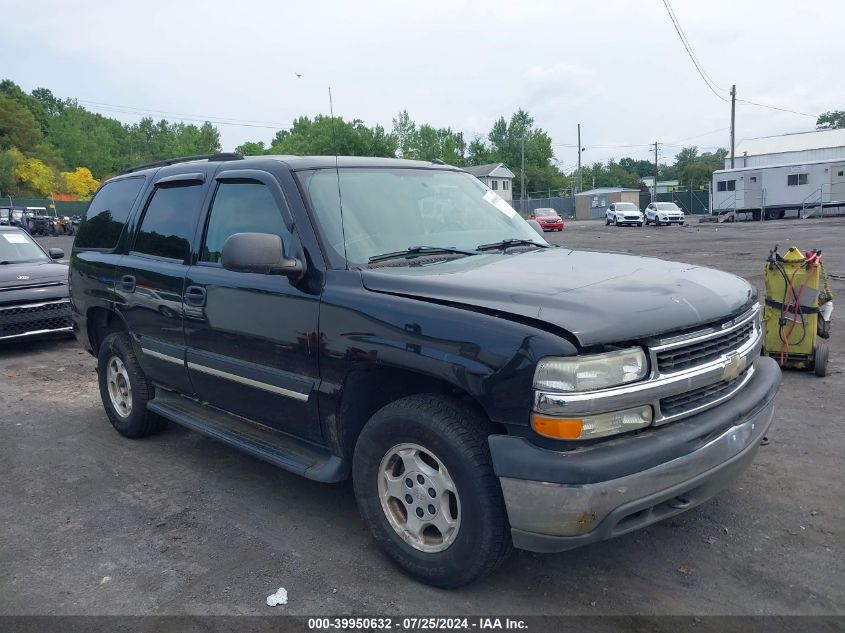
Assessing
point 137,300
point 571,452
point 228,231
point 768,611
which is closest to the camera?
point 571,452

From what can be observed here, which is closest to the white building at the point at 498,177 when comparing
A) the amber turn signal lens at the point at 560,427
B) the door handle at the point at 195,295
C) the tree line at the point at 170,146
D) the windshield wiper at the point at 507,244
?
the tree line at the point at 170,146

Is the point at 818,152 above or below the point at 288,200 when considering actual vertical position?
above

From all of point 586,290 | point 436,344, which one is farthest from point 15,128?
point 586,290

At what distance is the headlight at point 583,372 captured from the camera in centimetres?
258

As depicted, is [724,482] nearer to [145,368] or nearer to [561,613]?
[561,613]

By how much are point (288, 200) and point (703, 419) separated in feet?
7.54

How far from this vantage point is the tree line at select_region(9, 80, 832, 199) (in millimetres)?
71875

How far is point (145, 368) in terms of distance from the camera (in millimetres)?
4887

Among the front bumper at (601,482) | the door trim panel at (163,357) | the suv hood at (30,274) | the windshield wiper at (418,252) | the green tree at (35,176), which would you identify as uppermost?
the green tree at (35,176)

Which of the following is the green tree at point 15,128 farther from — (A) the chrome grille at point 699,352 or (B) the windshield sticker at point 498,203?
(A) the chrome grille at point 699,352

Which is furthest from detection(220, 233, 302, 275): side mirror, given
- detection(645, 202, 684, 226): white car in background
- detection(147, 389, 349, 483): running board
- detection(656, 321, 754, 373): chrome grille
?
detection(645, 202, 684, 226): white car in background

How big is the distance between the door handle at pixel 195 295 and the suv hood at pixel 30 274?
5.57m

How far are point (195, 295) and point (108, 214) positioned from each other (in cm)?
184

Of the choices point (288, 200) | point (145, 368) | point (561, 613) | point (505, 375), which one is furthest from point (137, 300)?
point (561, 613)
